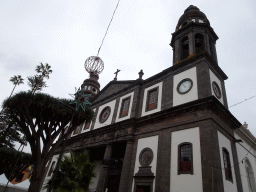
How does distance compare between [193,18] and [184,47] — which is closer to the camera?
[184,47]

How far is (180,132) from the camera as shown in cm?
1269

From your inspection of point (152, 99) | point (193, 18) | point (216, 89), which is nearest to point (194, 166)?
point (216, 89)

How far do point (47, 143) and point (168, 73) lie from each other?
37.2 feet

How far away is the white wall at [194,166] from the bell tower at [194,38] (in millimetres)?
7309

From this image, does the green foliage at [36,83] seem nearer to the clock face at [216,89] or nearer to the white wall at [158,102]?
the white wall at [158,102]

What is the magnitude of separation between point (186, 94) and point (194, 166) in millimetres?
5337

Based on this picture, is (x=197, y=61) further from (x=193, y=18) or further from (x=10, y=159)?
(x=10, y=159)

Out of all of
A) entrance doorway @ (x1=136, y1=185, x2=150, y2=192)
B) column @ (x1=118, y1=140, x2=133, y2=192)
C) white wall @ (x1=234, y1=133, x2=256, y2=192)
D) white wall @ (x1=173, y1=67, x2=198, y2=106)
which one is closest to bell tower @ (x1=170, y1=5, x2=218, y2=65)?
white wall @ (x1=173, y1=67, x2=198, y2=106)

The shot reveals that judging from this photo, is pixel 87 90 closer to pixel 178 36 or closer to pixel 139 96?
pixel 139 96

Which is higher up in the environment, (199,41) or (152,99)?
(199,41)

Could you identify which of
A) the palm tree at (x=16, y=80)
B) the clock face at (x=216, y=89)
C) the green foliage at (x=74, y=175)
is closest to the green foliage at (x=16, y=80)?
the palm tree at (x=16, y=80)

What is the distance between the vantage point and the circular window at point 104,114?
20.5m

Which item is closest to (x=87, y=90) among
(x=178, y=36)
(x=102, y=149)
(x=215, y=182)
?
(x=102, y=149)

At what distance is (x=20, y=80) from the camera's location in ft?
59.3
